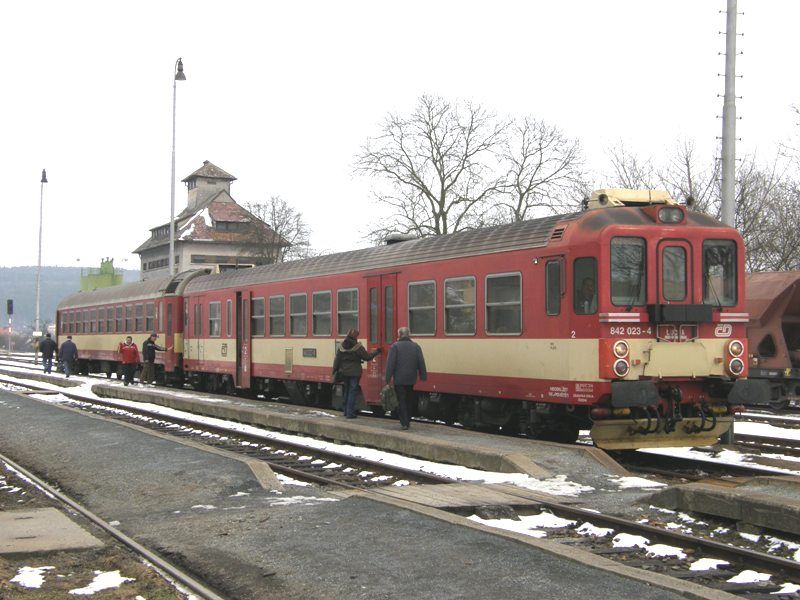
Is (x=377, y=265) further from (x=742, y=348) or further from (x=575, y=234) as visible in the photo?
(x=742, y=348)

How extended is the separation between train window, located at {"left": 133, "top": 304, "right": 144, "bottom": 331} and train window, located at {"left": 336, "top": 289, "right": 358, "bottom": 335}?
1519cm

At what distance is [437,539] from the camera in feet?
25.2

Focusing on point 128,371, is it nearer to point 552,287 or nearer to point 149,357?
point 149,357

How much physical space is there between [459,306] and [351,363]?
249cm

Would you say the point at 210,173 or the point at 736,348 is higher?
the point at 210,173

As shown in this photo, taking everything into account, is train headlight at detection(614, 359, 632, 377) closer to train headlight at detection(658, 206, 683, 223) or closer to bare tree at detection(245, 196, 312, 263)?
train headlight at detection(658, 206, 683, 223)

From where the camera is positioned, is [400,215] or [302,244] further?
[302,244]

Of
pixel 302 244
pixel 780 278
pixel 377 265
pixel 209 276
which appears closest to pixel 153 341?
pixel 209 276

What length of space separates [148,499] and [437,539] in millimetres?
3938

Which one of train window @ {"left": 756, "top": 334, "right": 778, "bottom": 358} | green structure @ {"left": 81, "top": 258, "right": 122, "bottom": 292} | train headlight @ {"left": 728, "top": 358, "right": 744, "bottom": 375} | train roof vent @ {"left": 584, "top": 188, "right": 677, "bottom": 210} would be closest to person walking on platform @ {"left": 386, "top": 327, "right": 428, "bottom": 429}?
train roof vent @ {"left": 584, "top": 188, "right": 677, "bottom": 210}

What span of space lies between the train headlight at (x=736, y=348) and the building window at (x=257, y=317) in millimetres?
12713

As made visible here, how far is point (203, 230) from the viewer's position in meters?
92.0

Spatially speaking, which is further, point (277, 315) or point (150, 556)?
point (277, 315)

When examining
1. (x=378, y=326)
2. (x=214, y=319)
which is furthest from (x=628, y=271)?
(x=214, y=319)
